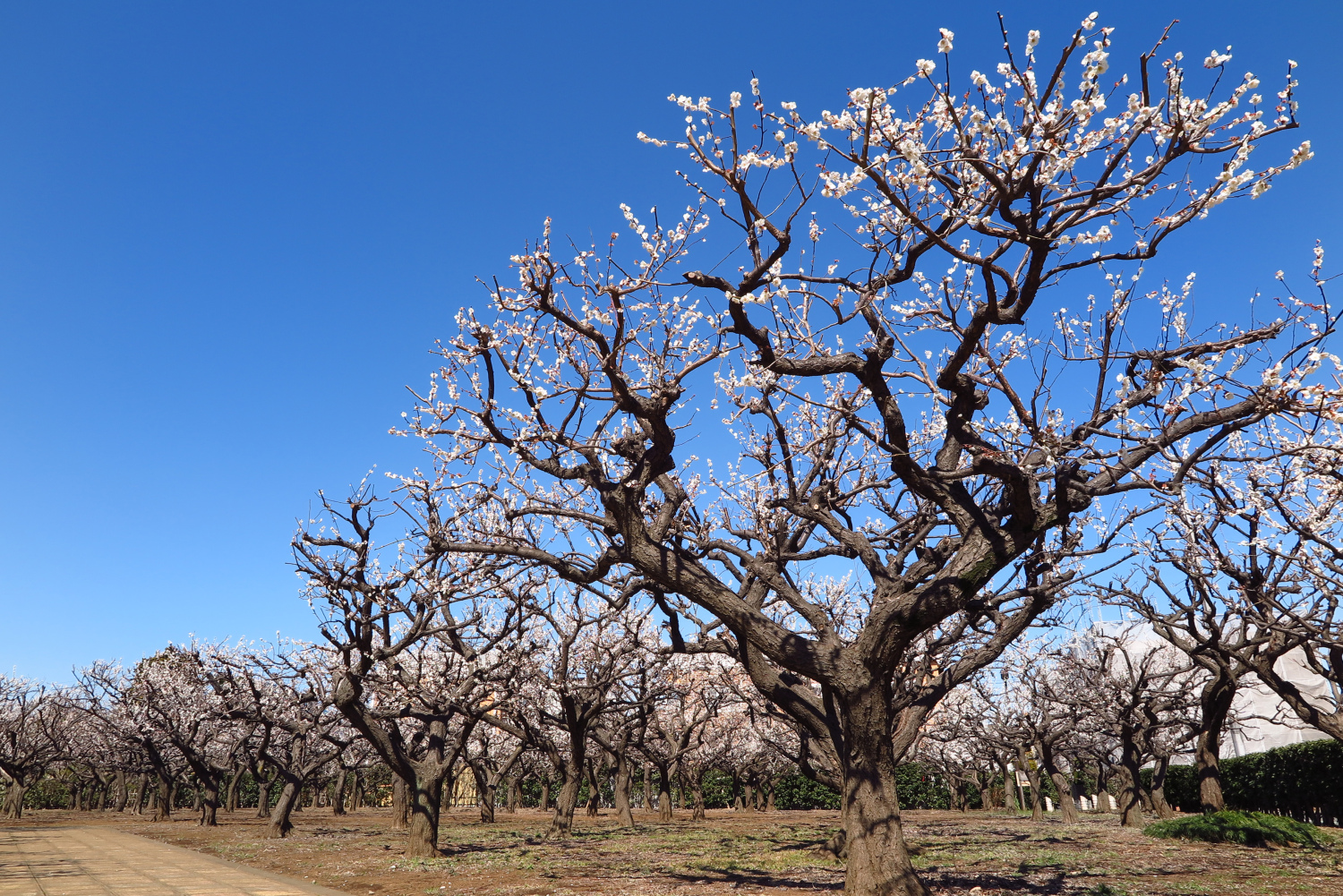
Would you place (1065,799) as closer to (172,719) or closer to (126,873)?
(126,873)

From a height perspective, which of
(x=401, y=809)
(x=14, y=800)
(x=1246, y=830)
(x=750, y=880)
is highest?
(x=1246, y=830)

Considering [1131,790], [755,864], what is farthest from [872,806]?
[1131,790]

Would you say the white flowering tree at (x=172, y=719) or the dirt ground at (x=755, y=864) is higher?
the white flowering tree at (x=172, y=719)

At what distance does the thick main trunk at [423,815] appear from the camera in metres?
16.1

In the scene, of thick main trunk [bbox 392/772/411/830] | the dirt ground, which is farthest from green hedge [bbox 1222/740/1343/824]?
thick main trunk [bbox 392/772/411/830]

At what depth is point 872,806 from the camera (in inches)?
360

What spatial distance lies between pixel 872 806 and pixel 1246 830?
36.9 feet

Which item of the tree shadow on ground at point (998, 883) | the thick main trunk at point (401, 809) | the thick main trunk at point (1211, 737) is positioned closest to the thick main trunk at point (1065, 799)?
the thick main trunk at point (1211, 737)

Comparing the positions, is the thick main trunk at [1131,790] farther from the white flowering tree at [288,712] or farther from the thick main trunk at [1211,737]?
the white flowering tree at [288,712]

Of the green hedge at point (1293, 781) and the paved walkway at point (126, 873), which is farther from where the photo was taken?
the green hedge at point (1293, 781)

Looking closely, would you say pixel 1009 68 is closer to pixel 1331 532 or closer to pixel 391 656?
pixel 1331 532

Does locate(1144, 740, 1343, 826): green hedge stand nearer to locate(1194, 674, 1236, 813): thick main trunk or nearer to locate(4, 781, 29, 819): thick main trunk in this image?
locate(1194, 674, 1236, 813): thick main trunk

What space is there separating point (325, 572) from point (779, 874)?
9344 mm

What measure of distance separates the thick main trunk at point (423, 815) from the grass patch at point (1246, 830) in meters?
15.5
